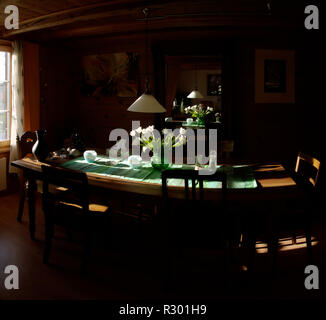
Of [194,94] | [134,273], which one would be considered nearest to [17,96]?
[194,94]

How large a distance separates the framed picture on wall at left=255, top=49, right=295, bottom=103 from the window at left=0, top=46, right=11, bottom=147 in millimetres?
3286

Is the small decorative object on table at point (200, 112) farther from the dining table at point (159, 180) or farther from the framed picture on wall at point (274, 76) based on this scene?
the dining table at point (159, 180)

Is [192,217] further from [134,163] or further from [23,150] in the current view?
[23,150]

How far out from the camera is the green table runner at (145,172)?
108 inches

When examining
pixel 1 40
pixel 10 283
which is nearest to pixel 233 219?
pixel 10 283

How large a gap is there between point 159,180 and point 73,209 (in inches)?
30.0

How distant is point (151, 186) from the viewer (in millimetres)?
2670

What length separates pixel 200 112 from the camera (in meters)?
4.68

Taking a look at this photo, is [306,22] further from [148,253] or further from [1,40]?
[1,40]

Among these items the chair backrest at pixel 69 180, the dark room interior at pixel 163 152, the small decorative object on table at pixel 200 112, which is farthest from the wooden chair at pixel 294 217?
the small decorative object on table at pixel 200 112

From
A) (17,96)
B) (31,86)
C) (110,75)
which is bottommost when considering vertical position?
(17,96)

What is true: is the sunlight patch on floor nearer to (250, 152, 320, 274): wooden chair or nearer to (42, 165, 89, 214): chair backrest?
(250, 152, 320, 274): wooden chair

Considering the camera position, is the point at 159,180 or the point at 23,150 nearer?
the point at 159,180

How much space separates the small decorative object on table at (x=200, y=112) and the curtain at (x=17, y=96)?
2223 millimetres
